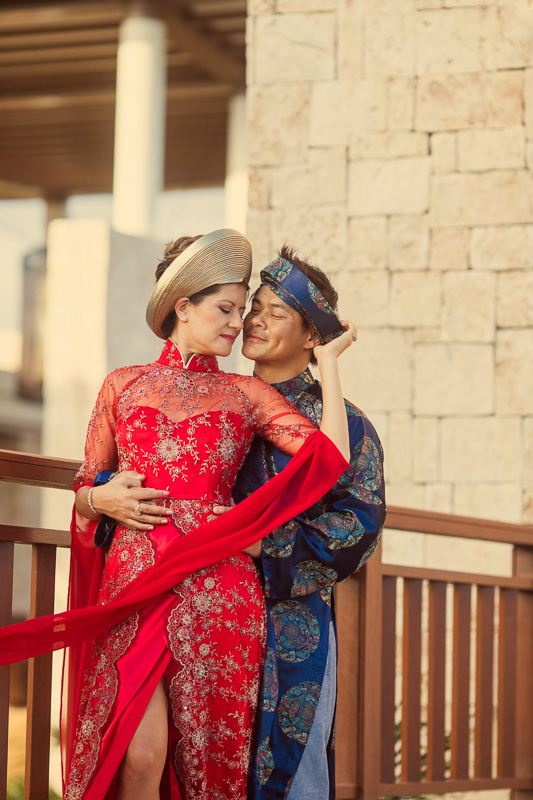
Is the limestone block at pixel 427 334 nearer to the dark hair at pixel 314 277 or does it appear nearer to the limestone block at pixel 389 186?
the limestone block at pixel 389 186

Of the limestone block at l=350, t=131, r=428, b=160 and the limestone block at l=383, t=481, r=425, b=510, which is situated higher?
the limestone block at l=350, t=131, r=428, b=160

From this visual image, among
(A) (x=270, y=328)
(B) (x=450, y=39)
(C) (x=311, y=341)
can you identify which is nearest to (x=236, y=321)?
(A) (x=270, y=328)

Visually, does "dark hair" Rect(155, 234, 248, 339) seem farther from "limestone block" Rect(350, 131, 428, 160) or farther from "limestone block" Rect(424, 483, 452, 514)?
"limestone block" Rect(350, 131, 428, 160)

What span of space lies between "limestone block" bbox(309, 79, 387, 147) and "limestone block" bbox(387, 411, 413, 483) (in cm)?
142

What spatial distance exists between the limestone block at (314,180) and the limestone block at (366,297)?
0.41 m

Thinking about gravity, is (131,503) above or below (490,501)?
below

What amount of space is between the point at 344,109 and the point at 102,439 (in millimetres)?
3474

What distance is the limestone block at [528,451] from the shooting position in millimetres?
4852

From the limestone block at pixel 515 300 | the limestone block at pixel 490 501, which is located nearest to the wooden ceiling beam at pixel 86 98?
the limestone block at pixel 515 300

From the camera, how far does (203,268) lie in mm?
2092

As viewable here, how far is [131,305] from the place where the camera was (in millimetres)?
5898

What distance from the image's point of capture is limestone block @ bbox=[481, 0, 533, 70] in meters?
5.00

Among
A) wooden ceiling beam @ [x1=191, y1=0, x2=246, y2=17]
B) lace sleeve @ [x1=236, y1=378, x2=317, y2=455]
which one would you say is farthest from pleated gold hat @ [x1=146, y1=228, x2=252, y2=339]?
wooden ceiling beam @ [x1=191, y1=0, x2=246, y2=17]

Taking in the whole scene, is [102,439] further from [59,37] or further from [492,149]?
[59,37]
